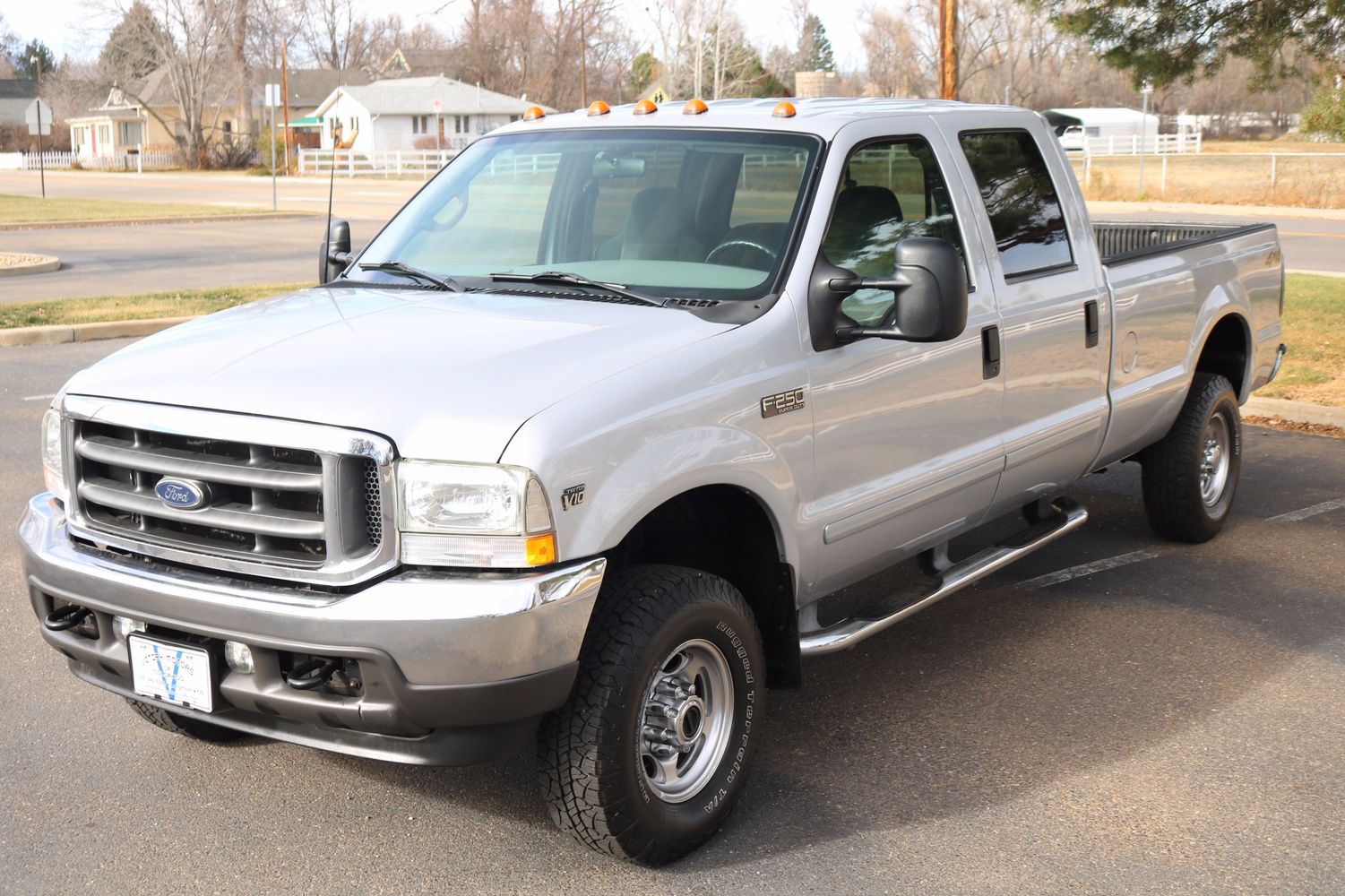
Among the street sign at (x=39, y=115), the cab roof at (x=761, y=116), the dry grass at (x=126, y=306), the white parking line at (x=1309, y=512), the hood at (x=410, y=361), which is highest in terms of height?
the street sign at (x=39, y=115)

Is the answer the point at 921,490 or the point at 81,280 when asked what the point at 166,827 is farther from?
the point at 81,280

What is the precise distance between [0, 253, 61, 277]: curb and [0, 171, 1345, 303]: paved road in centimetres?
18

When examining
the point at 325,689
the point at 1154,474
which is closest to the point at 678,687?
the point at 325,689

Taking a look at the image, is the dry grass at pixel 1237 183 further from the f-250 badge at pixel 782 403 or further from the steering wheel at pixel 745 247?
the f-250 badge at pixel 782 403

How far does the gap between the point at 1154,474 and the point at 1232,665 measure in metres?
1.52

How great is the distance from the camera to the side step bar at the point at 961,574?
4.27 meters

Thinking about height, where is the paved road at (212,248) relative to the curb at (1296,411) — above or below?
above

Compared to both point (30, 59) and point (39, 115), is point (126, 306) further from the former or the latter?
point (30, 59)

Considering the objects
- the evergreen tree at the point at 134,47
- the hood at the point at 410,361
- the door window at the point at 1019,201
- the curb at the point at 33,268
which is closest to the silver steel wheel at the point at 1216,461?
the door window at the point at 1019,201

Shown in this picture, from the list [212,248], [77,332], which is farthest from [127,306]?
[212,248]

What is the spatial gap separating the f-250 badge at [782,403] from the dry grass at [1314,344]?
6.76m

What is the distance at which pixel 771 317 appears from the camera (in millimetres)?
4047

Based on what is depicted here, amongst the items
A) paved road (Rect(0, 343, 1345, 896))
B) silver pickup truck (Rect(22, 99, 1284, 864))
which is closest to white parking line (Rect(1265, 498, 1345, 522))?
paved road (Rect(0, 343, 1345, 896))

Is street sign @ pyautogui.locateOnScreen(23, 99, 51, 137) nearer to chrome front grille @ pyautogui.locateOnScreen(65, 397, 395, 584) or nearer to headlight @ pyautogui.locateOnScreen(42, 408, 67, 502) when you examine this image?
headlight @ pyautogui.locateOnScreen(42, 408, 67, 502)
